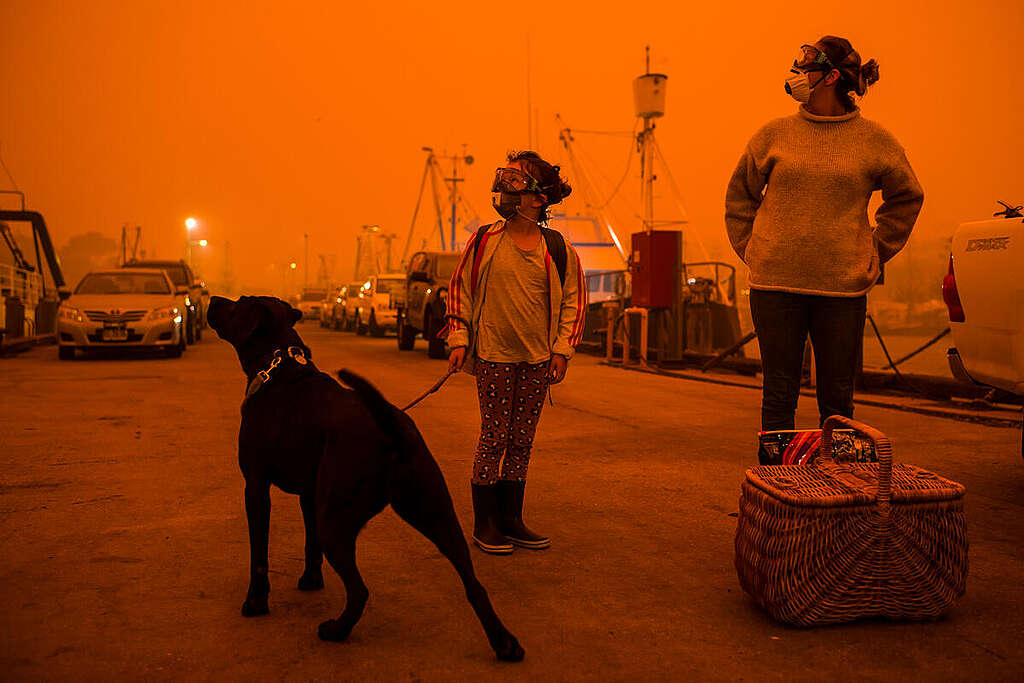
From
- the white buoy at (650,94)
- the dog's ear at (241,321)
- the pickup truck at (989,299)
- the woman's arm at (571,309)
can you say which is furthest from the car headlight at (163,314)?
the white buoy at (650,94)

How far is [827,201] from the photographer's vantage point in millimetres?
3590

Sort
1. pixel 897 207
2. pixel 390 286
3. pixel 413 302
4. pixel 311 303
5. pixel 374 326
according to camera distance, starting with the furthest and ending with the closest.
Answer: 1. pixel 311 303
2. pixel 390 286
3. pixel 374 326
4. pixel 413 302
5. pixel 897 207

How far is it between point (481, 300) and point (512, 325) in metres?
0.19

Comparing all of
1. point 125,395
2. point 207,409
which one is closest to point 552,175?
point 207,409

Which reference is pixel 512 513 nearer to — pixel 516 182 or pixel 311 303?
pixel 516 182

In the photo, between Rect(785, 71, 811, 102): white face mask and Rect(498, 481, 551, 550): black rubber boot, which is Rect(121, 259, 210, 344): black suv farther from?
Rect(785, 71, 811, 102): white face mask

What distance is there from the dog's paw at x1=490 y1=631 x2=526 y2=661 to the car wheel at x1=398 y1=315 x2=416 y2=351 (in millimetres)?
15218

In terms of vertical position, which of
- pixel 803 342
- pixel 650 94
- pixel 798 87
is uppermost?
pixel 650 94

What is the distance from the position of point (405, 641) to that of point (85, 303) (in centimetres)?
1367

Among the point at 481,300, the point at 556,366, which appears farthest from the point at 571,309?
the point at 481,300

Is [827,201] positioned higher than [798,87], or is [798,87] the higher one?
[798,87]

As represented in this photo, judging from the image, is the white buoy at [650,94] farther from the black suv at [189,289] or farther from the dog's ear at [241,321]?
the dog's ear at [241,321]

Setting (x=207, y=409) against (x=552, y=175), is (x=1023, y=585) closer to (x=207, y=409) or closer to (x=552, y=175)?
(x=552, y=175)

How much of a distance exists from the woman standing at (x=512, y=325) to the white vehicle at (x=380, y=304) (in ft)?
65.8
